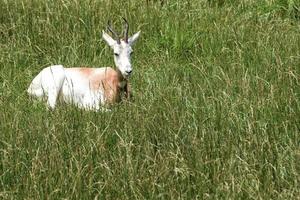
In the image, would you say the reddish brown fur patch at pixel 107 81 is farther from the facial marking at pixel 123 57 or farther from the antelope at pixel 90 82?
the facial marking at pixel 123 57

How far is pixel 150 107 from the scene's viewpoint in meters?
6.22

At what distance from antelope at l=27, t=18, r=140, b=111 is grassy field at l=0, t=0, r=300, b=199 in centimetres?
20

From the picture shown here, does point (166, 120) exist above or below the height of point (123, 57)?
below

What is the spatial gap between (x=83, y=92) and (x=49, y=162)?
2.74m

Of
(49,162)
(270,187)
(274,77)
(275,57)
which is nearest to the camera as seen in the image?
(270,187)

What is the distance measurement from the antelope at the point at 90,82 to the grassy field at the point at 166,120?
0.20 metres

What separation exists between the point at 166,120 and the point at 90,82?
2077 millimetres

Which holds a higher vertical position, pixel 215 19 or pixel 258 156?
pixel 215 19

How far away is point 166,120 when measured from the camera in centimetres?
589

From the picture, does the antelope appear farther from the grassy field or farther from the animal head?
the grassy field

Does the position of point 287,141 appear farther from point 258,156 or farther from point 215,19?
point 215,19

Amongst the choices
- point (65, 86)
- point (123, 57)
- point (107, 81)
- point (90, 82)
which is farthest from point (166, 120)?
point (65, 86)

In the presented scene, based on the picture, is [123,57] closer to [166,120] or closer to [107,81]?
[107,81]

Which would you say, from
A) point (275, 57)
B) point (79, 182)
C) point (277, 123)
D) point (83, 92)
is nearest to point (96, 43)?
point (83, 92)
